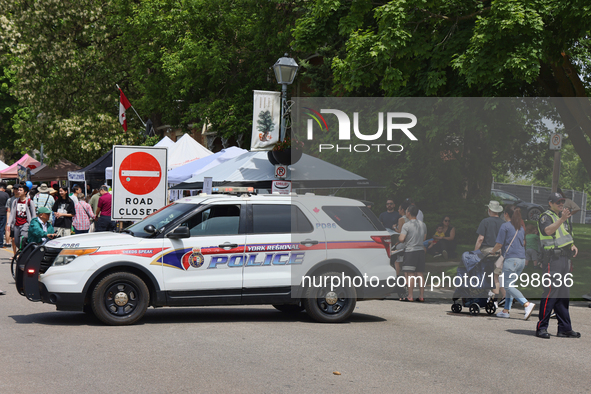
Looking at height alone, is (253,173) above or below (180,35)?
below

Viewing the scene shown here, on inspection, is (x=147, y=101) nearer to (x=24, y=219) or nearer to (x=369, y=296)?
(x=24, y=219)

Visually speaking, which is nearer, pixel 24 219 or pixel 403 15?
pixel 403 15

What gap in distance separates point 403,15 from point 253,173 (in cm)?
527

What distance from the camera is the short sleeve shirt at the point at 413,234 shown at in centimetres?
1342

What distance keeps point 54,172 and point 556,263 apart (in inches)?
1138

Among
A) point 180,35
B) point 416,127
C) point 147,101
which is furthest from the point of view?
point 147,101

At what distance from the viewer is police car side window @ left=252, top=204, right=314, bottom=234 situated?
32.5 feet

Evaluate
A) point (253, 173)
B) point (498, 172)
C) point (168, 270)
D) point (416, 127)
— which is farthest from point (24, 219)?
point (498, 172)

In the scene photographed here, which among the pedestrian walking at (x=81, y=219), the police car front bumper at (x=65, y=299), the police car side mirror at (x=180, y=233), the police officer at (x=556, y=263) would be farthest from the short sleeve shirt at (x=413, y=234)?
the pedestrian walking at (x=81, y=219)

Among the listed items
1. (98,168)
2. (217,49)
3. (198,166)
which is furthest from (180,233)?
(217,49)

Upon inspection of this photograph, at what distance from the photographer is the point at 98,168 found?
84.9ft

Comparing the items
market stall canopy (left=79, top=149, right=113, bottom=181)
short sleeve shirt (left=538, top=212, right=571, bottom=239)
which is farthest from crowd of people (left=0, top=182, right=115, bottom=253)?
short sleeve shirt (left=538, top=212, right=571, bottom=239)

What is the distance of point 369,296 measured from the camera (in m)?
10.1

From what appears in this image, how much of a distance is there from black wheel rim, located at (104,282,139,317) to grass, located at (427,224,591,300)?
773cm
